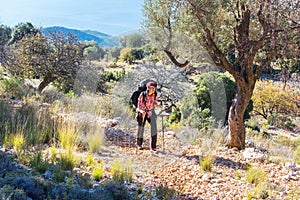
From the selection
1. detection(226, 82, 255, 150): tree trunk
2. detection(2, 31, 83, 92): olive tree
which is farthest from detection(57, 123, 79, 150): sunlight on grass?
detection(2, 31, 83, 92): olive tree

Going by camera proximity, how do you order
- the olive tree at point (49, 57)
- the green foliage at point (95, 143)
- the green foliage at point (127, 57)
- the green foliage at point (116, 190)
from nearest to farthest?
the green foliage at point (116, 190), the green foliage at point (95, 143), the olive tree at point (49, 57), the green foliage at point (127, 57)

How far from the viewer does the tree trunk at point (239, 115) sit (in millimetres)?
5402

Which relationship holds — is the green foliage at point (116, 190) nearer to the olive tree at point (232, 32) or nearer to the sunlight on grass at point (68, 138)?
the sunlight on grass at point (68, 138)

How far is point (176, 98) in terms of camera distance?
40.7 feet

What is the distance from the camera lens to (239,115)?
5.48 meters

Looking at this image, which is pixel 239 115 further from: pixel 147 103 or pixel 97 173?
pixel 97 173

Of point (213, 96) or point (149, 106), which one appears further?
point (213, 96)

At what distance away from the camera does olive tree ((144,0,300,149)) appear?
4.20 metres

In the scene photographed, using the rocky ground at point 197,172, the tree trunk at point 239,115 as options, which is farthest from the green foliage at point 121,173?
the tree trunk at point 239,115

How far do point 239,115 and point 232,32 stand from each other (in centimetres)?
151

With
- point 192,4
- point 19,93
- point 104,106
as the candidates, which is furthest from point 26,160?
point 19,93

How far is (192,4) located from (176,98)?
316 inches

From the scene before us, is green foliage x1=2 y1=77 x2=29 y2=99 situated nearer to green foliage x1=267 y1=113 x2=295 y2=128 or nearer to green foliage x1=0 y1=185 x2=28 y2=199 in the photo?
green foliage x1=0 y1=185 x2=28 y2=199

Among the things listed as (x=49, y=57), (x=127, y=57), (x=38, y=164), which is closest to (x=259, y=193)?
(x=38, y=164)
